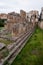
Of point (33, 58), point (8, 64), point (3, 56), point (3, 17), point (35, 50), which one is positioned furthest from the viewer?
point (3, 17)

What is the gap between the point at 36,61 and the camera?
29.5 ft

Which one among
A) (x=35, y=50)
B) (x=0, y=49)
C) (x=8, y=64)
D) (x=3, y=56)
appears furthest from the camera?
(x=35, y=50)

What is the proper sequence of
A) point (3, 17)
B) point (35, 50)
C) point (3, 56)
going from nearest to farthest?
1. point (3, 56)
2. point (35, 50)
3. point (3, 17)

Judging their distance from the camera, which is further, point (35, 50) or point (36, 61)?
point (35, 50)

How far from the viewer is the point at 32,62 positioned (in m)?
8.77

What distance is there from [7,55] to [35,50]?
353 centimetres

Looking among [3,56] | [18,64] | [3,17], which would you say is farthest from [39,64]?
[3,17]

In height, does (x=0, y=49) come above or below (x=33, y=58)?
above

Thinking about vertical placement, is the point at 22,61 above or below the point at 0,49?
below

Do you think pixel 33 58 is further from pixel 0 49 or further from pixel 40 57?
pixel 0 49

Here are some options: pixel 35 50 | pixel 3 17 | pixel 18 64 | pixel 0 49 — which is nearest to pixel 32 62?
pixel 18 64

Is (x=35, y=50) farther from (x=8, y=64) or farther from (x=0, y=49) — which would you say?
(x=8, y=64)

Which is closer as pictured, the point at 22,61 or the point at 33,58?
the point at 22,61

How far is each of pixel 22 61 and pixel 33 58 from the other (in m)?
0.85
